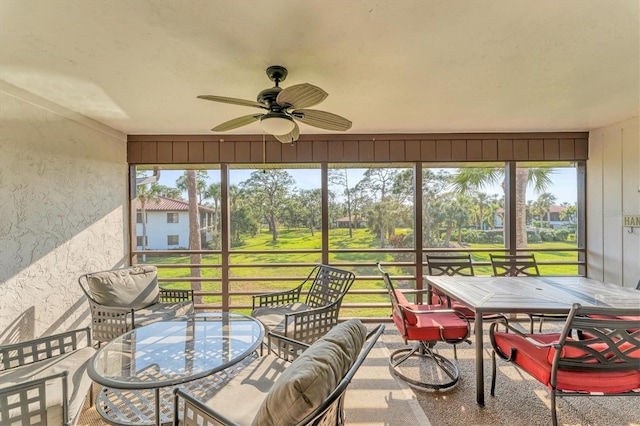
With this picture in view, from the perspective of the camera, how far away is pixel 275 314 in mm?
2768

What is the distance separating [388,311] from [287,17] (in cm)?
372

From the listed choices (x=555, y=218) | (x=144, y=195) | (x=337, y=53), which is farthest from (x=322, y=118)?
(x=555, y=218)

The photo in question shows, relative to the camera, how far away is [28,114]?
2512mm

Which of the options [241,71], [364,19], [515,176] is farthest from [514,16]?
[515,176]

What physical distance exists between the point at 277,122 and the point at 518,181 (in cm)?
378

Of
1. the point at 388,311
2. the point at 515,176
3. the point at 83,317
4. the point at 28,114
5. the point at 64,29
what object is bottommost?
the point at 388,311

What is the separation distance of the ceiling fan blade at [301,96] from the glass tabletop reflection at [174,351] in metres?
1.70

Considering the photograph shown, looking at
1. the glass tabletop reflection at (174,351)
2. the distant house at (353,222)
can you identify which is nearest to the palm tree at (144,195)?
the glass tabletop reflection at (174,351)

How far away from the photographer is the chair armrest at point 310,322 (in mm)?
2301

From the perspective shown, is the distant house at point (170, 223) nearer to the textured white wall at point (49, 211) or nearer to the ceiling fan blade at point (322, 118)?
the textured white wall at point (49, 211)

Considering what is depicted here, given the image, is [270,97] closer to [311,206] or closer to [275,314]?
[275,314]

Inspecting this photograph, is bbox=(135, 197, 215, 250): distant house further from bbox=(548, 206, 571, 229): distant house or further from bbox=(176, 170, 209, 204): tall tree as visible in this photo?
bbox=(548, 206, 571, 229): distant house

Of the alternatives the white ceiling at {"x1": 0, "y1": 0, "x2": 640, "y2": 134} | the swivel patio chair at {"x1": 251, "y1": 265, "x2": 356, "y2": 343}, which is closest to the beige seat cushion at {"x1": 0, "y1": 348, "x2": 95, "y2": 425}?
the swivel patio chair at {"x1": 251, "y1": 265, "x2": 356, "y2": 343}

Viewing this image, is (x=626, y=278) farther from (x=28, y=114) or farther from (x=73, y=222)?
(x=28, y=114)
